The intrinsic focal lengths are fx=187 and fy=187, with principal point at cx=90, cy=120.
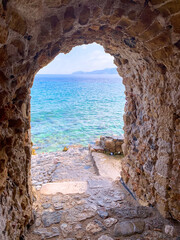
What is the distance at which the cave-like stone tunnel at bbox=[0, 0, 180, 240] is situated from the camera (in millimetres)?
1581

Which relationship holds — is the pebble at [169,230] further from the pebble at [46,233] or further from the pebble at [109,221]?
the pebble at [46,233]

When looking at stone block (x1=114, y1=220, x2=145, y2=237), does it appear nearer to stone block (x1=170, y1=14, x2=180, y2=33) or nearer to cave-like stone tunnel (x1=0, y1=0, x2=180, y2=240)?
cave-like stone tunnel (x1=0, y1=0, x2=180, y2=240)

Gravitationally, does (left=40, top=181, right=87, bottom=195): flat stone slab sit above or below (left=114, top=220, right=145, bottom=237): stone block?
below

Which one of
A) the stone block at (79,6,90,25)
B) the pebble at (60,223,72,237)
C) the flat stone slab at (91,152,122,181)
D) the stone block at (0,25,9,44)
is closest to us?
the stone block at (0,25,9,44)

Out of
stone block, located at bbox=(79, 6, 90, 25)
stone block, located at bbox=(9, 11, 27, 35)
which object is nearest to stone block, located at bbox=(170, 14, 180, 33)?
stone block, located at bbox=(79, 6, 90, 25)

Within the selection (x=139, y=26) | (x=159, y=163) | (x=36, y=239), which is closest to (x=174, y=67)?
(x=139, y=26)

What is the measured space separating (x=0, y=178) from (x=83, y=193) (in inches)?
83.7

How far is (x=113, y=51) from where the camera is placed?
119 inches

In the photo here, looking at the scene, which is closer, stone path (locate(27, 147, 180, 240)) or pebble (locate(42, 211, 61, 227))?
stone path (locate(27, 147, 180, 240))

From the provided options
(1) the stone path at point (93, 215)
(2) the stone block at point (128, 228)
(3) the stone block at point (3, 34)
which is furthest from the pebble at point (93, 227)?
(3) the stone block at point (3, 34)

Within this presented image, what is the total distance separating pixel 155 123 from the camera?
8.38ft

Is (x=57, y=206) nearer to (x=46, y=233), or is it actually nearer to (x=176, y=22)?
(x=46, y=233)

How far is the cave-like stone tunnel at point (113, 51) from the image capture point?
1581 millimetres

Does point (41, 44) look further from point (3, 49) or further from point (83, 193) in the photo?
point (83, 193)
